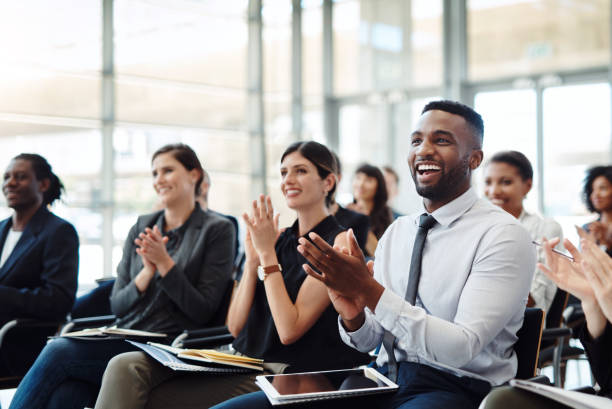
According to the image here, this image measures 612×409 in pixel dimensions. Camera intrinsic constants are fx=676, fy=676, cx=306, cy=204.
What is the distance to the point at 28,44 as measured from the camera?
7207mm

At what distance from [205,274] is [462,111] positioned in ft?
4.95

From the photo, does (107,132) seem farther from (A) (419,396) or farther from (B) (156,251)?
(A) (419,396)

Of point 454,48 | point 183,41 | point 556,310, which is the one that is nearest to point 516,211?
point 556,310

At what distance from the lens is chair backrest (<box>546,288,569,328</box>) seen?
3102mm

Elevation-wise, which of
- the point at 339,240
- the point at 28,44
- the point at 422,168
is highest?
the point at 28,44


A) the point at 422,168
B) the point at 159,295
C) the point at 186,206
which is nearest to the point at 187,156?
the point at 186,206

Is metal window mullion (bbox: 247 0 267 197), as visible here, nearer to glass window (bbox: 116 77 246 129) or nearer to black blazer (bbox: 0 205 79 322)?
Answer: glass window (bbox: 116 77 246 129)

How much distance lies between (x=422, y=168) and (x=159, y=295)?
1505mm

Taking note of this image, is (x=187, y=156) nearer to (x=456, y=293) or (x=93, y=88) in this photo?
(x=456, y=293)

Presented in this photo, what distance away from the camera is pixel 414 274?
194 centimetres

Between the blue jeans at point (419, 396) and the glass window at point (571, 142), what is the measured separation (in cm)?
684

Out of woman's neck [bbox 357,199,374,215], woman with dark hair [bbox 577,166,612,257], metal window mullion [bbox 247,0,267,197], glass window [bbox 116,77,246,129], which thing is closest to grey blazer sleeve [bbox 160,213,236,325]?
woman's neck [bbox 357,199,374,215]

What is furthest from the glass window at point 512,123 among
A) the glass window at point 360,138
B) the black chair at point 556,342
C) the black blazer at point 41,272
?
the black blazer at point 41,272

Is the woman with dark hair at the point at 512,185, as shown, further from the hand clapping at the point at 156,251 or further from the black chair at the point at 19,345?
the black chair at the point at 19,345
